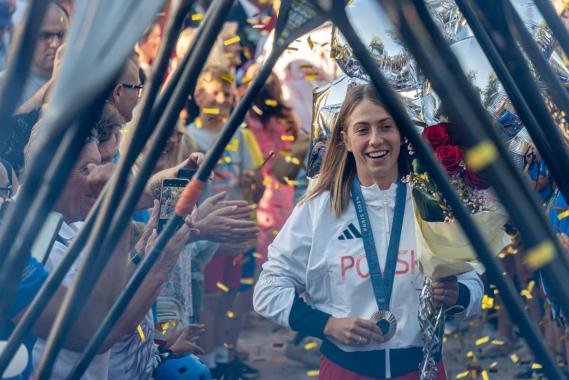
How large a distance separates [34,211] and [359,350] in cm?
220

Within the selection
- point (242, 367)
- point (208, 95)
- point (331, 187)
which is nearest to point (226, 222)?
point (331, 187)

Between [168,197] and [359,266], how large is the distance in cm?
65

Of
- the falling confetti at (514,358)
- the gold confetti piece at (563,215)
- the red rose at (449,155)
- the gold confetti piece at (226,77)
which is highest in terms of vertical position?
the gold confetti piece at (226,77)

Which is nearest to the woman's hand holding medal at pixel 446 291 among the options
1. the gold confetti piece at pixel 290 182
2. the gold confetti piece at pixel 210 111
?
the gold confetti piece at pixel 210 111

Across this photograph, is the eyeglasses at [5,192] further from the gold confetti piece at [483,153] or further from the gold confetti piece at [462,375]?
the gold confetti piece at [462,375]

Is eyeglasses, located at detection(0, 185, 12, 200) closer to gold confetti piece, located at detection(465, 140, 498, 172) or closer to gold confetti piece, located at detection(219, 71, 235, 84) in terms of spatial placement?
gold confetti piece, located at detection(465, 140, 498, 172)

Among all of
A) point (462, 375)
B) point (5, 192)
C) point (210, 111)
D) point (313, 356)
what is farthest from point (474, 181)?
point (313, 356)

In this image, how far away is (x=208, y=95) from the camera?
548 centimetres

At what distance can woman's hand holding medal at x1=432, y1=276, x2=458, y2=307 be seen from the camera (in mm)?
3240

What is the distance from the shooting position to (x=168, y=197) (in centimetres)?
313

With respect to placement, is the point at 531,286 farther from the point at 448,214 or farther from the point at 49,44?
the point at 49,44

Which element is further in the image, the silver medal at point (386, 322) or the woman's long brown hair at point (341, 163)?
the woman's long brown hair at point (341, 163)

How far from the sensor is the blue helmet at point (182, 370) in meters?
3.29

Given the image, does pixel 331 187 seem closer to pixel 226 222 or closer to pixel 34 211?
pixel 226 222
